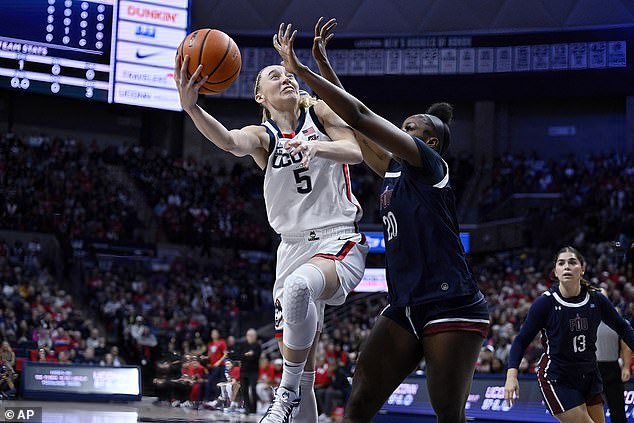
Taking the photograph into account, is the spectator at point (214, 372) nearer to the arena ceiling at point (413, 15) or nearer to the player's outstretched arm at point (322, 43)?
the player's outstretched arm at point (322, 43)

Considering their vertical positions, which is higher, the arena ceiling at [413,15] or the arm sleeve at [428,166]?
the arena ceiling at [413,15]

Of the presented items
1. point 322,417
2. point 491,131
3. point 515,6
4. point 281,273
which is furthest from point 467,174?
point 281,273

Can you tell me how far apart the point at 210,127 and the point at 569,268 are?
298 cm

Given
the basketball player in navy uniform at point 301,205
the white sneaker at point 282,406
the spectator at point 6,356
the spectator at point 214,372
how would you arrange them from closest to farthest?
the white sneaker at point 282,406, the basketball player in navy uniform at point 301,205, the spectator at point 214,372, the spectator at point 6,356

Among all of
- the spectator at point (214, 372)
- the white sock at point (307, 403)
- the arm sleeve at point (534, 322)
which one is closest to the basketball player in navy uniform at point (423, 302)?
the white sock at point (307, 403)

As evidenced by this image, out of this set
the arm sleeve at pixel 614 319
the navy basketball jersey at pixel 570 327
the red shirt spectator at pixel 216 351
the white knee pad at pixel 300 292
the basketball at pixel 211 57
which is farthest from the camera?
the red shirt spectator at pixel 216 351

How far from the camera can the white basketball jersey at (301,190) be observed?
5.46 metres

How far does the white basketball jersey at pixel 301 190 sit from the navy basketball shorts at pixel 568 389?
208cm

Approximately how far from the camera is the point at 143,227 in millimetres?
24922

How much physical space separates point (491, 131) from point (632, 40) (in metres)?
5.06

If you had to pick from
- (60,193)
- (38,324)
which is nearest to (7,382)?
(38,324)

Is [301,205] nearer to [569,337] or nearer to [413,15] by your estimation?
[569,337]

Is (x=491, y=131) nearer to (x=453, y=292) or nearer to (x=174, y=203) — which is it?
(x=174, y=203)

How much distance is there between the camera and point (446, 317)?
4285 millimetres
